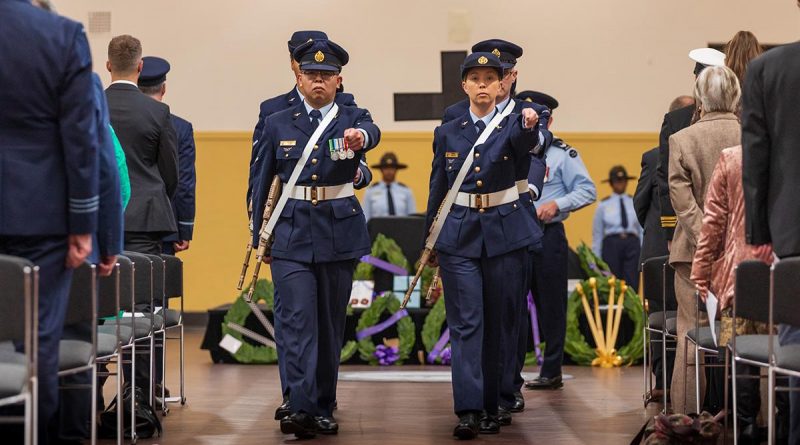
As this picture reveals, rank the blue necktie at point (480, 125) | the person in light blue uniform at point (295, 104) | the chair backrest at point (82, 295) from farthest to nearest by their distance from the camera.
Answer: the person in light blue uniform at point (295, 104), the blue necktie at point (480, 125), the chair backrest at point (82, 295)

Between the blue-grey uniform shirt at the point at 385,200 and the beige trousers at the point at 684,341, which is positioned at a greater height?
the blue-grey uniform shirt at the point at 385,200

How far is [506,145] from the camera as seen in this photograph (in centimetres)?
561

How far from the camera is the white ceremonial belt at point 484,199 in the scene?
222 inches

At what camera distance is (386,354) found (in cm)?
919

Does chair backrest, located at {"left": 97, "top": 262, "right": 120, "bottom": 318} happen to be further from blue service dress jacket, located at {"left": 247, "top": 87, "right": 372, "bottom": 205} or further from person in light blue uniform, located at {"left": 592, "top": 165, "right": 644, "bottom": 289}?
person in light blue uniform, located at {"left": 592, "top": 165, "right": 644, "bottom": 289}

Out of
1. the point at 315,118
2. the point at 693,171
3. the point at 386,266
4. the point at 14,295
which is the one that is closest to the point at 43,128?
the point at 14,295

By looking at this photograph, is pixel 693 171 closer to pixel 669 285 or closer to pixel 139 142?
pixel 669 285

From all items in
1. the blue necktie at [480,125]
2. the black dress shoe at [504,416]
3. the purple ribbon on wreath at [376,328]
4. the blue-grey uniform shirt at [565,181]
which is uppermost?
the blue necktie at [480,125]

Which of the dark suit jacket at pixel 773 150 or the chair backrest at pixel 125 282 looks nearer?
the dark suit jacket at pixel 773 150

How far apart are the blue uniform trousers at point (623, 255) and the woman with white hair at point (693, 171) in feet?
23.9

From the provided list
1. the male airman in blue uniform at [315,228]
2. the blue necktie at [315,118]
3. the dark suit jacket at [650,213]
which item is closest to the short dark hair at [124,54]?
the male airman in blue uniform at [315,228]

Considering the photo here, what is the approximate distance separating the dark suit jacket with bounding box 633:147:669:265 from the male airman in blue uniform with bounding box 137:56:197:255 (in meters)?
2.56

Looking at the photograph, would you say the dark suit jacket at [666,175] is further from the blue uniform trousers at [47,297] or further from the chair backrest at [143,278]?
the blue uniform trousers at [47,297]

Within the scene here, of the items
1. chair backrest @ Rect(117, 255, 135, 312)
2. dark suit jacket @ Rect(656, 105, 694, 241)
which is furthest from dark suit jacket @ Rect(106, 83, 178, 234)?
dark suit jacket @ Rect(656, 105, 694, 241)
